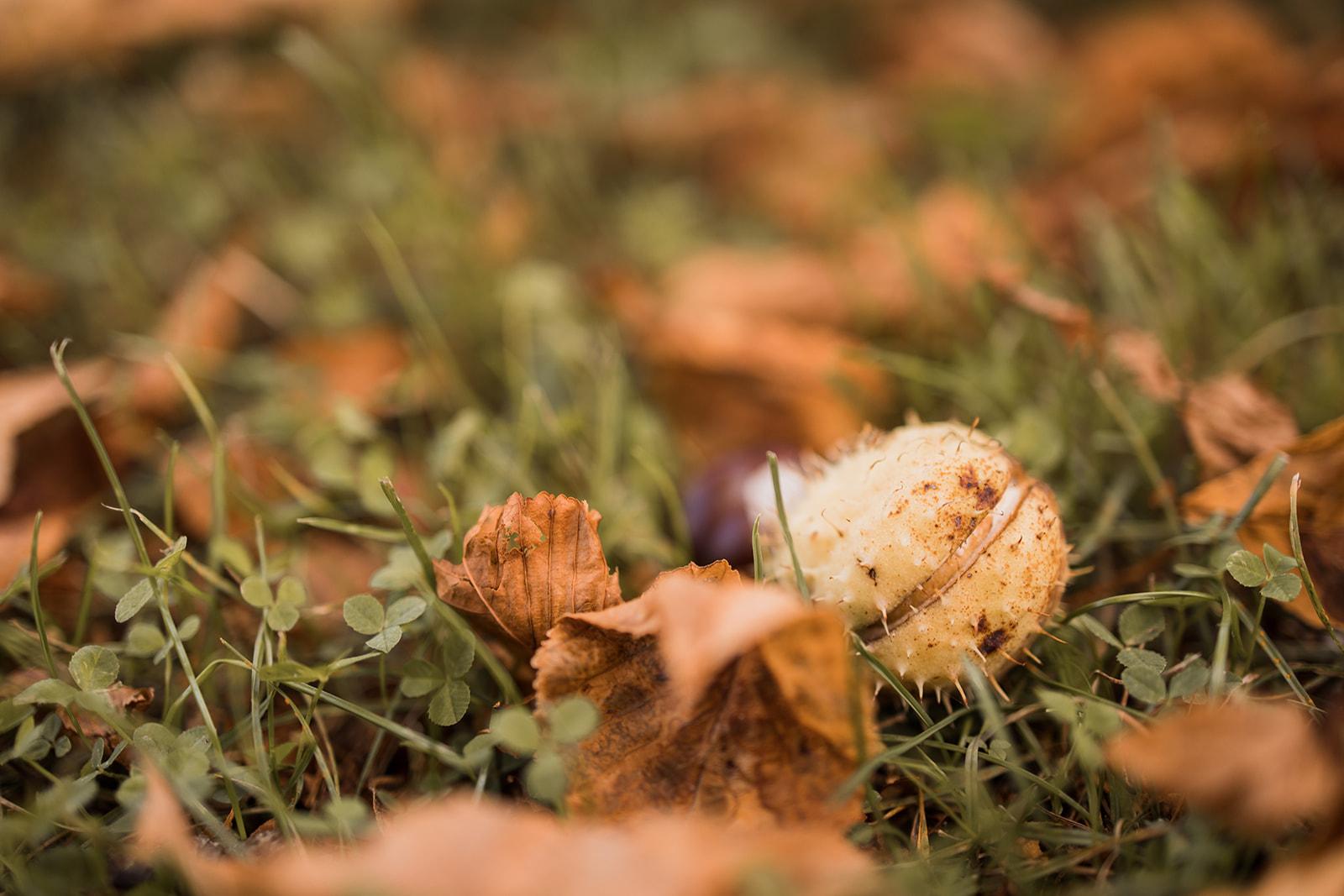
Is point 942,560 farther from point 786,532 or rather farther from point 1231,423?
point 1231,423

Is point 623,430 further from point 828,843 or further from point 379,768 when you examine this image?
point 828,843

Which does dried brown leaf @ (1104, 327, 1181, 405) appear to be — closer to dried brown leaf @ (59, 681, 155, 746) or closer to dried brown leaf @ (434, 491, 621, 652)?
dried brown leaf @ (434, 491, 621, 652)

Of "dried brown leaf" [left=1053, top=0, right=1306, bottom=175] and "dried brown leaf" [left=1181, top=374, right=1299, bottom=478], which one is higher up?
"dried brown leaf" [left=1053, top=0, right=1306, bottom=175]

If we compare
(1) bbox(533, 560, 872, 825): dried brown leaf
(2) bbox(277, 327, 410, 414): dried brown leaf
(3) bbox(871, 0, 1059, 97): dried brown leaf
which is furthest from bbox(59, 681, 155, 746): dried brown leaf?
(3) bbox(871, 0, 1059, 97): dried brown leaf

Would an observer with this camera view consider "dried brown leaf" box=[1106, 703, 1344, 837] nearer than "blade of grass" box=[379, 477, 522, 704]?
Yes

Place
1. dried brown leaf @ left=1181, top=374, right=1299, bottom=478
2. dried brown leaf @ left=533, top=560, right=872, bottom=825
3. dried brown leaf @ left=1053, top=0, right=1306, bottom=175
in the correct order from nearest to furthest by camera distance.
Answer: dried brown leaf @ left=533, top=560, right=872, bottom=825 → dried brown leaf @ left=1181, top=374, right=1299, bottom=478 → dried brown leaf @ left=1053, top=0, right=1306, bottom=175

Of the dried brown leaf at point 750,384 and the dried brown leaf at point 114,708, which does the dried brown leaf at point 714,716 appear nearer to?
the dried brown leaf at point 114,708

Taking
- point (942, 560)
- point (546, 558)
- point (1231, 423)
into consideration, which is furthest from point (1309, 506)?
point (546, 558)
